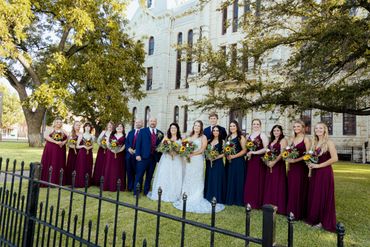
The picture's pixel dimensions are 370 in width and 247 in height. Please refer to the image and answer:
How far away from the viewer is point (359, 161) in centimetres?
2559

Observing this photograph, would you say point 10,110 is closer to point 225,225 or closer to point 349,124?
point 349,124

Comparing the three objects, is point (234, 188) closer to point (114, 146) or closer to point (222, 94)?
point (114, 146)

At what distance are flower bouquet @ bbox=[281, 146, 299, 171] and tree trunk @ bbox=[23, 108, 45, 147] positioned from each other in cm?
2226

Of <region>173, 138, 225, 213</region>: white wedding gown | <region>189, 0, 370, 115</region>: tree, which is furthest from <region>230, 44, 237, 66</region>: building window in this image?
<region>173, 138, 225, 213</region>: white wedding gown

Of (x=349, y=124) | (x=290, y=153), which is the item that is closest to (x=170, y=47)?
(x=349, y=124)

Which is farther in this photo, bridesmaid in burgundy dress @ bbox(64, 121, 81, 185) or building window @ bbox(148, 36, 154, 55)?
building window @ bbox(148, 36, 154, 55)

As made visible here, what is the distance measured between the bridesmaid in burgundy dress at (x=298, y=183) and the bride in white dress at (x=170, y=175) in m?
2.92

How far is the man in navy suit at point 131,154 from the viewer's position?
921cm

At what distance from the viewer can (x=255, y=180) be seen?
7.55 m

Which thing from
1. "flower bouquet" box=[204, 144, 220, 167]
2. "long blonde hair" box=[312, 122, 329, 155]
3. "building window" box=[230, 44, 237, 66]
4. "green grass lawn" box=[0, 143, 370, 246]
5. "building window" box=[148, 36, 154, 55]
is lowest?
"green grass lawn" box=[0, 143, 370, 246]

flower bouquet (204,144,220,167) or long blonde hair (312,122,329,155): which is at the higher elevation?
long blonde hair (312,122,329,155)

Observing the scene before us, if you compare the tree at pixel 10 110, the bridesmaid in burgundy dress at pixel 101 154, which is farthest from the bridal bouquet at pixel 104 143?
the tree at pixel 10 110

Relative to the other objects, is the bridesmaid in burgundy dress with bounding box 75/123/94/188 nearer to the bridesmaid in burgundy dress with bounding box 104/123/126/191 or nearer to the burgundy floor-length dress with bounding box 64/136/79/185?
the burgundy floor-length dress with bounding box 64/136/79/185

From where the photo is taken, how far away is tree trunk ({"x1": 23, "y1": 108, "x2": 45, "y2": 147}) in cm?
2444
